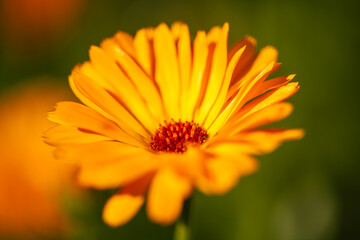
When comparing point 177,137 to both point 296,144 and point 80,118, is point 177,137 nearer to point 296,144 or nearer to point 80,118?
point 80,118

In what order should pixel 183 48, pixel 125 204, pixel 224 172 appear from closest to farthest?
pixel 224 172 → pixel 125 204 → pixel 183 48

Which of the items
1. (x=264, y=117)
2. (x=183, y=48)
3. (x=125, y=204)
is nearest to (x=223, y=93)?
(x=183, y=48)

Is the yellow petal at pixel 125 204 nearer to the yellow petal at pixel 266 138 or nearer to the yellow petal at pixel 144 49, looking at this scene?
the yellow petal at pixel 266 138

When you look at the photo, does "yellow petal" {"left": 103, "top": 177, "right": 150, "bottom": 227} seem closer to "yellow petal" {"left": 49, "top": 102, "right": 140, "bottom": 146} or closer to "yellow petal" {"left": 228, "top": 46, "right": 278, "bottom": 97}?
"yellow petal" {"left": 49, "top": 102, "right": 140, "bottom": 146}

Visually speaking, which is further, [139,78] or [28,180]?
[28,180]

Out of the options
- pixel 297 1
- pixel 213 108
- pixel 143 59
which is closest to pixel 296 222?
pixel 213 108

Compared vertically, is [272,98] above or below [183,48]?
below

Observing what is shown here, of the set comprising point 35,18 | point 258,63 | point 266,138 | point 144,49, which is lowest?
point 266,138

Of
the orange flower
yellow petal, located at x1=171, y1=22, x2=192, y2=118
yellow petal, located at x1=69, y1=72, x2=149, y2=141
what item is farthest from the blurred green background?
yellow petal, located at x1=171, y1=22, x2=192, y2=118
